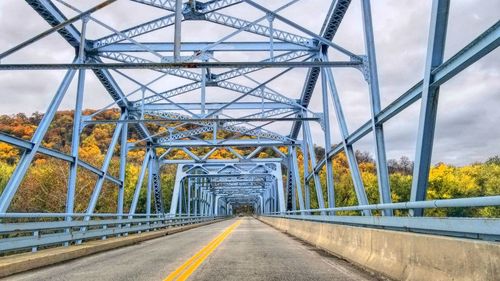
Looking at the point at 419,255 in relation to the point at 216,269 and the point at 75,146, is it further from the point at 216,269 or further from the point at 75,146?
the point at 75,146

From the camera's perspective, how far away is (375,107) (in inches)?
415

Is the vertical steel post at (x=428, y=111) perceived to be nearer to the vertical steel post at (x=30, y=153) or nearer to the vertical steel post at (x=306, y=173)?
the vertical steel post at (x=30, y=153)

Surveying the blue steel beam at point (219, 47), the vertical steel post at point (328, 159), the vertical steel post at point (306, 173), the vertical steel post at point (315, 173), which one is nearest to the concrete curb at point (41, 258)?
the blue steel beam at point (219, 47)

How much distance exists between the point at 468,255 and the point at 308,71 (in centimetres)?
1808

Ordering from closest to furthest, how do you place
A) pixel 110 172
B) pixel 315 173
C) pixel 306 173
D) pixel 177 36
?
pixel 177 36
pixel 315 173
pixel 306 173
pixel 110 172

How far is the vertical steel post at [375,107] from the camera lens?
984cm

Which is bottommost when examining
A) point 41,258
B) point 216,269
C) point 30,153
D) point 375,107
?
point 216,269

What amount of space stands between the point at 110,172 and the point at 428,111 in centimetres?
4825

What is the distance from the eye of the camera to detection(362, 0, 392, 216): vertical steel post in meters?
9.84

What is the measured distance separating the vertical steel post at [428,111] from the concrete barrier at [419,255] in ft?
2.50

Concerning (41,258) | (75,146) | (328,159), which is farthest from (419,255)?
(75,146)

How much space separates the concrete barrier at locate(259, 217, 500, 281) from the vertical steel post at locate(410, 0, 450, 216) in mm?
761

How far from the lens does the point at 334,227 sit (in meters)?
11.3

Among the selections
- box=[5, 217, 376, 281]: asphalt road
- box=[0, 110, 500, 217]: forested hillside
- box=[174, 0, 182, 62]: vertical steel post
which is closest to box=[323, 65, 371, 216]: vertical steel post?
box=[5, 217, 376, 281]: asphalt road
